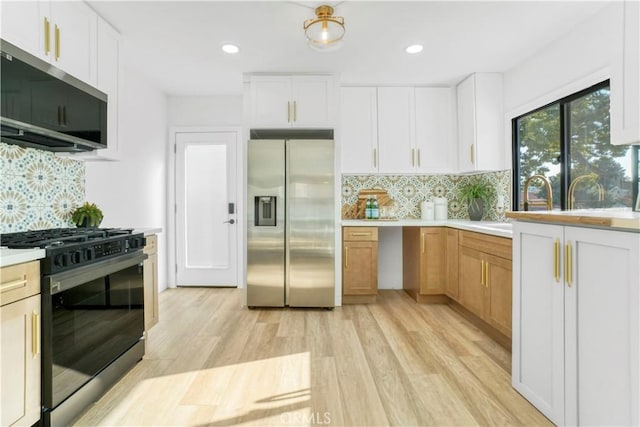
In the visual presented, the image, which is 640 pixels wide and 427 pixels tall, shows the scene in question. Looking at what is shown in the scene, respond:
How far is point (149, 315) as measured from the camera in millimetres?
2633

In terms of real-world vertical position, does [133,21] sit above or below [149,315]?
above

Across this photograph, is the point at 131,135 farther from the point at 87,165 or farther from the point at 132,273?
the point at 132,273

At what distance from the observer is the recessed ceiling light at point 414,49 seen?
307 cm

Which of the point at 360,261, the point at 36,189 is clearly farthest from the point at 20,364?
the point at 360,261

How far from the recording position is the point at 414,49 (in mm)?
3119

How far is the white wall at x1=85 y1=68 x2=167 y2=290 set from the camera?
10.4ft

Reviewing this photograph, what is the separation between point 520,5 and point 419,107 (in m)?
1.73

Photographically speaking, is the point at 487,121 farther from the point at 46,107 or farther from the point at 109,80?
the point at 46,107

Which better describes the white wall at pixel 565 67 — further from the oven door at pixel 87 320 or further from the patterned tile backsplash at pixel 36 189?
the patterned tile backsplash at pixel 36 189

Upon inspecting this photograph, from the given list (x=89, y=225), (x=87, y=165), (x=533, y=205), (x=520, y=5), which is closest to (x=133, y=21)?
(x=87, y=165)

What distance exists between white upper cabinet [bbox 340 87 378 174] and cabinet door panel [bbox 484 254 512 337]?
1783 millimetres

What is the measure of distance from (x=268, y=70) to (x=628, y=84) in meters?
2.99

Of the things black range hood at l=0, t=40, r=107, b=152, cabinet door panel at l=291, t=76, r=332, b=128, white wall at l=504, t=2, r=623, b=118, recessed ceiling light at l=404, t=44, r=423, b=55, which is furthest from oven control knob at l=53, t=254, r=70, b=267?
white wall at l=504, t=2, r=623, b=118

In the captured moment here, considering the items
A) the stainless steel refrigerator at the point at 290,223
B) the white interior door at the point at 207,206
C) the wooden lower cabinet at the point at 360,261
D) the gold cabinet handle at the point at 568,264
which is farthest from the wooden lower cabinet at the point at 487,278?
the white interior door at the point at 207,206
